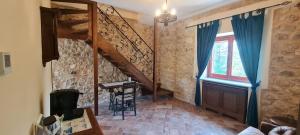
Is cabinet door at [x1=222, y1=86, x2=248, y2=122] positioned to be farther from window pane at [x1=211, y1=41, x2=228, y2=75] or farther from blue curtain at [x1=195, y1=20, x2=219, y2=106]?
blue curtain at [x1=195, y1=20, x2=219, y2=106]

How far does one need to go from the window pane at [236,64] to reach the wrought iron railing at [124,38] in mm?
2975

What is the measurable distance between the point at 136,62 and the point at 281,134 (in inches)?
179

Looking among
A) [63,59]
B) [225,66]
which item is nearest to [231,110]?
[225,66]

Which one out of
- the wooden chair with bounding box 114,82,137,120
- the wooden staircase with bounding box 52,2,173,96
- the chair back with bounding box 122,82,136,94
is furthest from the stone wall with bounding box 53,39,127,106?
the chair back with bounding box 122,82,136,94

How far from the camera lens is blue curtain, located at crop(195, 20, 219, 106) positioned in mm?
4258

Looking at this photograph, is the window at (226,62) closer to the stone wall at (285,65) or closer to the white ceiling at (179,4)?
the stone wall at (285,65)

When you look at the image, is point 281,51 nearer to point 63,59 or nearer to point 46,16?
point 46,16

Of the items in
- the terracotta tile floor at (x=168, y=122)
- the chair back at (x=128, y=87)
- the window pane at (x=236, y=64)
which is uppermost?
the window pane at (x=236, y=64)

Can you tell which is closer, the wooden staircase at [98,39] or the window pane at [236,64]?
the wooden staircase at [98,39]

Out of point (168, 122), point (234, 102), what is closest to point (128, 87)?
point (168, 122)

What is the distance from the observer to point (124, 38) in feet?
18.1

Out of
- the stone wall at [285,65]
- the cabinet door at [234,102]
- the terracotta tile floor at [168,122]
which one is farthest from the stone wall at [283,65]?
the terracotta tile floor at [168,122]

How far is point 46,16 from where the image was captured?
1728 millimetres

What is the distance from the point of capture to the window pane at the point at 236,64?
3902 millimetres
